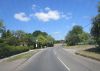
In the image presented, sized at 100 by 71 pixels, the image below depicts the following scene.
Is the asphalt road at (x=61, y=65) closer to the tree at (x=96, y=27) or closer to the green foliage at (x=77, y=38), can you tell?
the tree at (x=96, y=27)

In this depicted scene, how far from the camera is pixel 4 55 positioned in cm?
4072

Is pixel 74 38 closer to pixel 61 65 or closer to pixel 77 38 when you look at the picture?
pixel 77 38

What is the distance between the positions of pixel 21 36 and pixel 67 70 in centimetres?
9988

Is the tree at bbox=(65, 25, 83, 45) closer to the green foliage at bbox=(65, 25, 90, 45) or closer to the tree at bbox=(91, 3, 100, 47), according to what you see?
the green foliage at bbox=(65, 25, 90, 45)

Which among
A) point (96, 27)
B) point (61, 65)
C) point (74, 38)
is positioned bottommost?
point (61, 65)

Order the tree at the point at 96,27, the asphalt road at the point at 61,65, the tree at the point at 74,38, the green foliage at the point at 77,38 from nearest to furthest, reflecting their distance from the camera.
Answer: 1. the asphalt road at the point at 61,65
2. the tree at the point at 96,27
3. the tree at the point at 74,38
4. the green foliage at the point at 77,38

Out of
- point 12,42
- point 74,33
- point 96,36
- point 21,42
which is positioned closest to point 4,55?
point 96,36

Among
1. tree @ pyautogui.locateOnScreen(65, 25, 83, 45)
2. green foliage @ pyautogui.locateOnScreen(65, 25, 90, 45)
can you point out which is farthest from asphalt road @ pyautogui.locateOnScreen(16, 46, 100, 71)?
tree @ pyautogui.locateOnScreen(65, 25, 83, 45)

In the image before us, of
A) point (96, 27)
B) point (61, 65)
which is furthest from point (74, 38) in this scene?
point (61, 65)

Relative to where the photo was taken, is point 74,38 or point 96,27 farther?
point 74,38

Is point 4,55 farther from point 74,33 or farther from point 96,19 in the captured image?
point 74,33

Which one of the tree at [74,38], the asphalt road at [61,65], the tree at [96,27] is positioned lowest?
the asphalt road at [61,65]

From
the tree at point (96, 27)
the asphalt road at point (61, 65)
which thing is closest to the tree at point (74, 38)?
the tree at point (96, 27)

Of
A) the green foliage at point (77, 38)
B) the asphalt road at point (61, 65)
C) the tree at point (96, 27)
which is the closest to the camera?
the asphalt road at point (61, 65)
